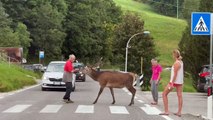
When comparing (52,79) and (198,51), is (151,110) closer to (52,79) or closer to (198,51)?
(52,79)

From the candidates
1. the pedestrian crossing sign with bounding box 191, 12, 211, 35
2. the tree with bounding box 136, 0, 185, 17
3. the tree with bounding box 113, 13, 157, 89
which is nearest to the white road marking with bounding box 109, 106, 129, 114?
the pedestrian crossing sign with bounding box 191, 12, 211, 35

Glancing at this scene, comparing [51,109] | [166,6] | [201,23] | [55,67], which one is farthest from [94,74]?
[166,6]

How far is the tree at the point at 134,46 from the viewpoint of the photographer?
5646 cm

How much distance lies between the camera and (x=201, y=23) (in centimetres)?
1672

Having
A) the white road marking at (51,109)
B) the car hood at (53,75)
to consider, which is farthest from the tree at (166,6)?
the white road marking at (51,109)

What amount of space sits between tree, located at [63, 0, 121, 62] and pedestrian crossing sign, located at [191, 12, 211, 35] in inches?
3147

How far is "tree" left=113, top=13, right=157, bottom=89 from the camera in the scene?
185 ft

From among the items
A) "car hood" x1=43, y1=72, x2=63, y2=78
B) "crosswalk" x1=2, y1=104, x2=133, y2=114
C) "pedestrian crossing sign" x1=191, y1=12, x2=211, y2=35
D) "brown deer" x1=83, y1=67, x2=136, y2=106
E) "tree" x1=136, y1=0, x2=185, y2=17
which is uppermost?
"tree" x1=136, y1=0, x2=185, y2=17

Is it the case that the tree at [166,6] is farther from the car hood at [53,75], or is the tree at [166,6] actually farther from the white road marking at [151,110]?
the white road marking at [151,110]

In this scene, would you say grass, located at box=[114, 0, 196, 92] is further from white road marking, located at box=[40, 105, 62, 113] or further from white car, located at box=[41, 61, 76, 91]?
white road marking, located at box=[40, 105, 62, 113]

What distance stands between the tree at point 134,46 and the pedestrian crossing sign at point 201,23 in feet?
120

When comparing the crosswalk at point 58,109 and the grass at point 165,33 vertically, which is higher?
the grass at point 165,33

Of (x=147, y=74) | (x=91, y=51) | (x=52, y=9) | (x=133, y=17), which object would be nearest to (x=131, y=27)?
(x=133, y=17)

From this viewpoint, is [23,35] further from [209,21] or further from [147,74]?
[209,21]
